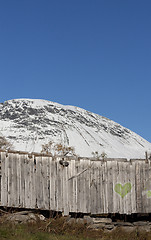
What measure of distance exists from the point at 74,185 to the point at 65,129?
116 meters

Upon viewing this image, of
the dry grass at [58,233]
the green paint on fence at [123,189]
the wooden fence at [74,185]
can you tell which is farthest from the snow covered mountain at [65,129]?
the dry grass at [58,233]

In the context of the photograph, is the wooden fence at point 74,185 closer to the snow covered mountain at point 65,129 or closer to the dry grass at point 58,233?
the dry grass at point 58,233

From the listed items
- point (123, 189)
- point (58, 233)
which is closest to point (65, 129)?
point (123, 189)

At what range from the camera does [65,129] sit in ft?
416

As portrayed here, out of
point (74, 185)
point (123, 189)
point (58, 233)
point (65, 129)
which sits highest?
point (65, 129)

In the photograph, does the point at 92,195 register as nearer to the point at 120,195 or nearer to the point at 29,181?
the point at 120,195

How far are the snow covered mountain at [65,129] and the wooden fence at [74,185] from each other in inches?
3570

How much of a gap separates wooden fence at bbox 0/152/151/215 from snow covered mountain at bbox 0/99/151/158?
9068 centimetres

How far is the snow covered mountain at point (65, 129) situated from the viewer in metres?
114

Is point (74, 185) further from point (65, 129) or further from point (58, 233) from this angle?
point (65, 129)

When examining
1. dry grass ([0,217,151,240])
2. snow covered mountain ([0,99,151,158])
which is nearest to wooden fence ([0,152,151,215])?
dry grass ([0,217,151,240])

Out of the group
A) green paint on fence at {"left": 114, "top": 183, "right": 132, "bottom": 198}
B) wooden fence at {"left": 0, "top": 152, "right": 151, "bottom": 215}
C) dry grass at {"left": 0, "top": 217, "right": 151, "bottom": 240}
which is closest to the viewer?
dry grass at {"left": 0, "top": 217, "right": 151, "bottom": 240}

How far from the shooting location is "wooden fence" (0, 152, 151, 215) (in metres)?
11.1

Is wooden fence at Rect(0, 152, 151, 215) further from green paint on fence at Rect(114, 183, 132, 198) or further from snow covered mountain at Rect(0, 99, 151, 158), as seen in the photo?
snow covered mountain at Rect(0, 99, 151, 158)
